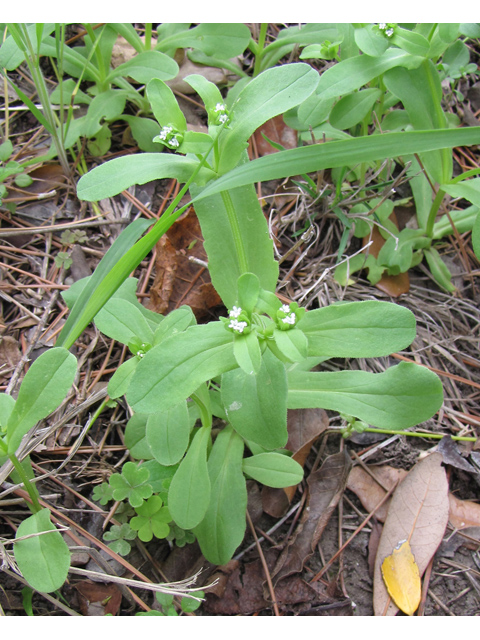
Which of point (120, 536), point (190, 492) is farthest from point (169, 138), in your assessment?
point (120, 536)

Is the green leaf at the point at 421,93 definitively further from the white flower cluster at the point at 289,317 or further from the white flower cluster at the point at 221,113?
the white flower cluster at the point at 289,317

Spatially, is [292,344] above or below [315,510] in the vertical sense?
above

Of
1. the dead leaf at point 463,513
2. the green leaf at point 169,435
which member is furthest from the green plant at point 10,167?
the dead leaf at point 463,513

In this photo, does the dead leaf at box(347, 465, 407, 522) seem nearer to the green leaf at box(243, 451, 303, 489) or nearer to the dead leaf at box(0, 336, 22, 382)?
the green leaf at box(243, 451, 303, 489)

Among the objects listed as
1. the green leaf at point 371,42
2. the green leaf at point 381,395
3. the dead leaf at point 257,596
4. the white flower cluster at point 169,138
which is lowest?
the dead leaf at point 257,596

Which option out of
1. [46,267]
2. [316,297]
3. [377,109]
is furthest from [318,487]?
[377,109]

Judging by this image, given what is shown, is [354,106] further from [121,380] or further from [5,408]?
A: [5,408]

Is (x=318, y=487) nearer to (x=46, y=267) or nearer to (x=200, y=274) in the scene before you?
(x=200, y=274)
